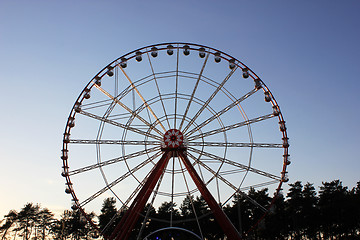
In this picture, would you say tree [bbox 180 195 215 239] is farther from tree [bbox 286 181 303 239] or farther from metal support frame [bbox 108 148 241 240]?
metal support frame [bbox 108 148 241 240]

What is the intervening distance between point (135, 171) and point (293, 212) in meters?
35.0

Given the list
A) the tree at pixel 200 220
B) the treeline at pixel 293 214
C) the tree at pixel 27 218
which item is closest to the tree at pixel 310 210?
the treeline at pixel 293 214

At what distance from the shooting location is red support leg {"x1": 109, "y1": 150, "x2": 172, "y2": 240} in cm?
2111

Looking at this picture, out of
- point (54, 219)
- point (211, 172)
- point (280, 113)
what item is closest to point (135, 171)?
point (211, 172)

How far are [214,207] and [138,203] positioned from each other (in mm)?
4949

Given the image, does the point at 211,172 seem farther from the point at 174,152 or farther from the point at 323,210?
the point at 323,210

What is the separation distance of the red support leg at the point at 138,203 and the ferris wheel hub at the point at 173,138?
70 cm

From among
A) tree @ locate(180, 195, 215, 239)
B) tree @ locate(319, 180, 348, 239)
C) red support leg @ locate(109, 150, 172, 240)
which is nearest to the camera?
red support leg @ locate(109, 150, 172, 240)

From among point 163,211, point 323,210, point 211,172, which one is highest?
point 163,211

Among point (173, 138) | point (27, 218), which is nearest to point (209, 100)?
point (173, 138)

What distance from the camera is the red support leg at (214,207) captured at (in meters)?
20.4

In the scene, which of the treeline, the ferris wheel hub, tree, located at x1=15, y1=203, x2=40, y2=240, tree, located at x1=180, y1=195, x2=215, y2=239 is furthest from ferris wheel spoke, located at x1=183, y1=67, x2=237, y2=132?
tree, located at x1=15, y1=203, x2=40, y2=240

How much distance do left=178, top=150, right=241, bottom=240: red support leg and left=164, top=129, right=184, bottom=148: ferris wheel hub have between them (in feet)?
2.72

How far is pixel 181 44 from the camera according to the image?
25.1 m
